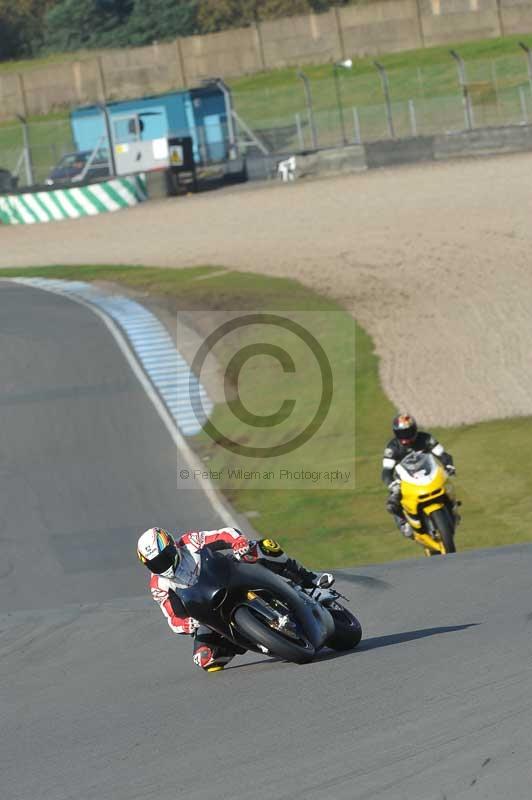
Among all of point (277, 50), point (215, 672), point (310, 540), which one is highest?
point (277, 50)

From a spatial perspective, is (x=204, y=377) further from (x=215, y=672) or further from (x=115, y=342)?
(x=215, y=672)

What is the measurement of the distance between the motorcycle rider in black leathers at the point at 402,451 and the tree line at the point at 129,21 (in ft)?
218

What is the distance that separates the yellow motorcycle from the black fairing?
15.3 ft

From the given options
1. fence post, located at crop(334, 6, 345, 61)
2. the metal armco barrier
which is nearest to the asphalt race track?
the metal armco barrier

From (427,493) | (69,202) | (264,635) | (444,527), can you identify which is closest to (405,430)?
(427,493)

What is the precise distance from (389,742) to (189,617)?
2147 mm

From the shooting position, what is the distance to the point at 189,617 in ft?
25.6

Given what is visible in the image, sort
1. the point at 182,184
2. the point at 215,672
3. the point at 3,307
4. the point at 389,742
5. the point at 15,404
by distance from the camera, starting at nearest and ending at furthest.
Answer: the point at 389,742, the point at 215,672, the point at 15,404, the point at 3,307, the point at 182,184

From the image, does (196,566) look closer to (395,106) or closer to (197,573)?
(197,573)

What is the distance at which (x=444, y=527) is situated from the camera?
1217cm

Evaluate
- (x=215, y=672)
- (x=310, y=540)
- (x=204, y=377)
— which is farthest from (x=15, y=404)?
(x=215, y=672)

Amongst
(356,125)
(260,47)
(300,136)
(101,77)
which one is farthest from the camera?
(101,77)

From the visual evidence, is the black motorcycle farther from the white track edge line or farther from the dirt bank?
the dirt bank

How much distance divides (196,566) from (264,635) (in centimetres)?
57
